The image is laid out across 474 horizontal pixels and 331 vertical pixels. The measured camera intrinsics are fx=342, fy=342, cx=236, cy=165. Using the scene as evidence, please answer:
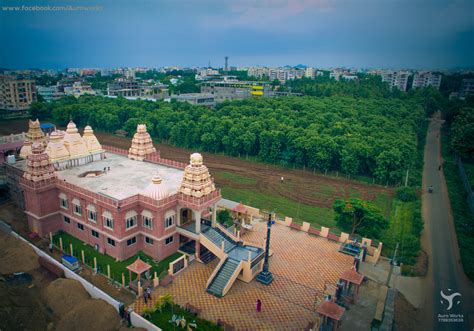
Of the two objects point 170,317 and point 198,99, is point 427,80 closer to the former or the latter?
point 198,99

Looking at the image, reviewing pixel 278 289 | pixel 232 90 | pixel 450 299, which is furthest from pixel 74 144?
pixel 232 90

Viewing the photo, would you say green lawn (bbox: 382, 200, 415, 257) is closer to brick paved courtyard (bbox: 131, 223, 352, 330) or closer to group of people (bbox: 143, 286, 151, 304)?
brick paved courtyard (bbox: 131, 223, 352, 330)

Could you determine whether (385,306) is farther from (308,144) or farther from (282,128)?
(282,128)

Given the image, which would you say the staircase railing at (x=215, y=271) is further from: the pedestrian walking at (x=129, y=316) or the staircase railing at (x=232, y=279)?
the pedestrian walking at (x=129, y=316)

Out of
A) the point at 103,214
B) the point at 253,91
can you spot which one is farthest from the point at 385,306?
the point at 253,91

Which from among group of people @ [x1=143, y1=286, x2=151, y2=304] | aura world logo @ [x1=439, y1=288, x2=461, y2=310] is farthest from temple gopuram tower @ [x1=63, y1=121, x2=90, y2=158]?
aura world logo @ [x1=439, y1=288, x2=461, y2=310]
